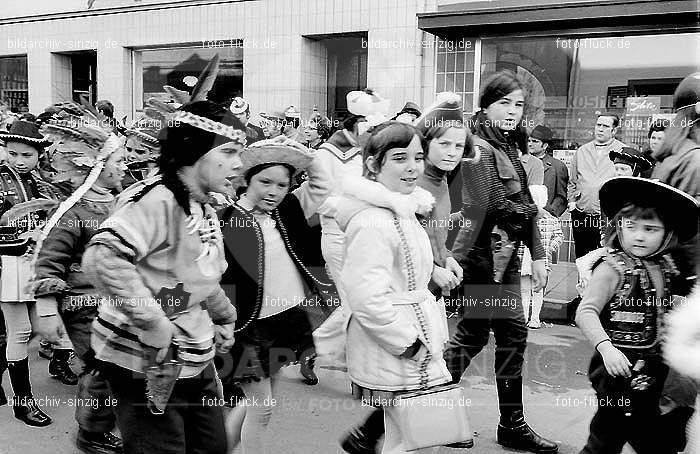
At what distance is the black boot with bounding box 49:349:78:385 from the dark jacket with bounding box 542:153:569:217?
201 inches

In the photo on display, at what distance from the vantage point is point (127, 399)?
258cm

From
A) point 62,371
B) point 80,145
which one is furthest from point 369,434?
point 62,371

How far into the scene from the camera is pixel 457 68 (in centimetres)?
1009

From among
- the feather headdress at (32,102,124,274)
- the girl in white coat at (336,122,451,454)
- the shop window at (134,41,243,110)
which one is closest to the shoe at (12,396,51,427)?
the feather headdress at (32,102,124,274)

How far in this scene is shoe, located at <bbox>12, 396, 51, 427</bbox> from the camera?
13.6ft

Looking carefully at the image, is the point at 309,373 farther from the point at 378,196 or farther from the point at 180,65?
the point at 180,65

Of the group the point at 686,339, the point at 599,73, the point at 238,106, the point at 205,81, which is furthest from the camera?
the point at 599,73

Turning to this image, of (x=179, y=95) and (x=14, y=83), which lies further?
(x=14, y=83)

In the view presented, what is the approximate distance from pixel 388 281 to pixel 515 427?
158 centimetres

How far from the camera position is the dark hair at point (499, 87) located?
150 inches

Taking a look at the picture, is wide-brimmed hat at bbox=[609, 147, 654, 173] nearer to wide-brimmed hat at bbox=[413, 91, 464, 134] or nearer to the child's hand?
wide-brimmed hat at bbox=[413, 91, 464, 134]

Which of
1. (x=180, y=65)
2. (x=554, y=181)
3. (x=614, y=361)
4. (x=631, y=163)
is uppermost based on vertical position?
(x=180, y=65)

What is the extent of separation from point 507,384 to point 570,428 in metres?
0.58

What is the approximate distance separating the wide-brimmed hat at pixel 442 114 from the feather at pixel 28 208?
84.9 inches
